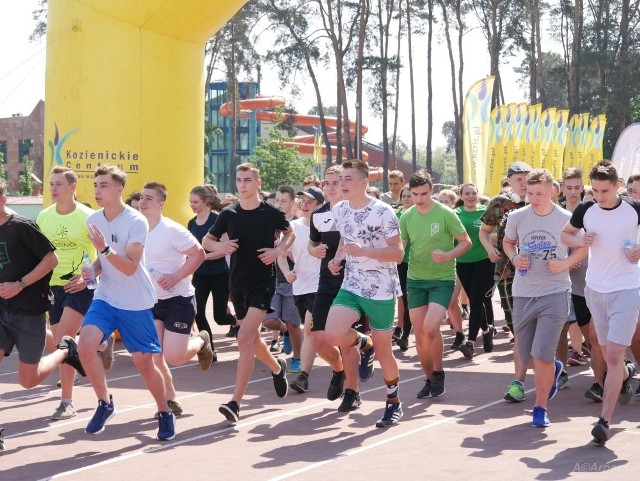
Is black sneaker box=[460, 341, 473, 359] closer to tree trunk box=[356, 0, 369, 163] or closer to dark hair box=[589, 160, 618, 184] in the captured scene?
dark hair box=[589, 160, 618, 184]

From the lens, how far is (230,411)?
8438 mm

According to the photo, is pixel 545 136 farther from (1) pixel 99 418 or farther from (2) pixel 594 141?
(1) pixel 99 418

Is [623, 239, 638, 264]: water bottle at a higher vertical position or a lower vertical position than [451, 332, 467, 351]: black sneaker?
higher

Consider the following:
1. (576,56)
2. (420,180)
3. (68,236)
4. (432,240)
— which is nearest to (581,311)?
(432,240)

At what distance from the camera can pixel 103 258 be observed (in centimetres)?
791

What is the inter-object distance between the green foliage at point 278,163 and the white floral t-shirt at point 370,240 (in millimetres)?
57549

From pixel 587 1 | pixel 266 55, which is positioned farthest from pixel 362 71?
pixel 587 1

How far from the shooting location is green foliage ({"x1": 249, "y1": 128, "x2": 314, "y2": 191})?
6644 cm

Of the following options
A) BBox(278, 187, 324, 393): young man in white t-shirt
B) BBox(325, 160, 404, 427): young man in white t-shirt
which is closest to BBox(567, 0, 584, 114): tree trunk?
BBox(278, 187, 324, 393): young man in white t-shirt

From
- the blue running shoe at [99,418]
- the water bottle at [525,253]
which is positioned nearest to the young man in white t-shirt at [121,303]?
the blue running shoe at [99,418]

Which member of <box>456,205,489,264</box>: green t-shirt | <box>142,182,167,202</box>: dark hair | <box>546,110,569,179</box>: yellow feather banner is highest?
<box>546,110,569,179</box>: yellow feather banner

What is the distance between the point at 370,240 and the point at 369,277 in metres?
0.28

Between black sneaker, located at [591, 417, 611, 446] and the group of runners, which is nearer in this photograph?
black sneaker, located at [591, 417, 611, 446]

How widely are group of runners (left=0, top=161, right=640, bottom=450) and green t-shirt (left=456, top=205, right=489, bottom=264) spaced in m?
1.43
